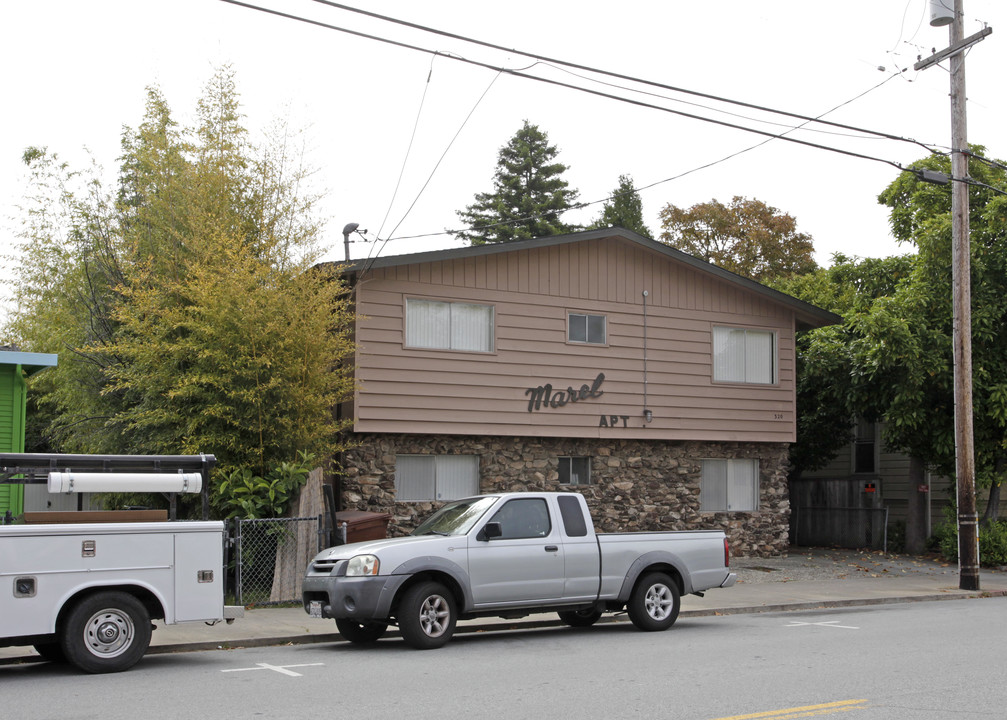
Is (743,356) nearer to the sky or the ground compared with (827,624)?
nearer to the sky

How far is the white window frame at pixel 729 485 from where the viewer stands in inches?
883

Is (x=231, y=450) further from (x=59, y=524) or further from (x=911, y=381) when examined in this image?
(x=911, y=381)

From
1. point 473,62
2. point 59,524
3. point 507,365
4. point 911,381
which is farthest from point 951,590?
point 59,524

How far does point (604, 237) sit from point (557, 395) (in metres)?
3.34

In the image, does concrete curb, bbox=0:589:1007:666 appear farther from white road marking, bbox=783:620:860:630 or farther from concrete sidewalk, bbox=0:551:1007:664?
white road marking, bbox=783:620:860:630

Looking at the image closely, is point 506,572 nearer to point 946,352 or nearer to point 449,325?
point 449,325

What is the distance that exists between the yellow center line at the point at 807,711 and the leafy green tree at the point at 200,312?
949 centimetres

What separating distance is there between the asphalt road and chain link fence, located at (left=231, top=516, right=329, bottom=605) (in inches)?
120

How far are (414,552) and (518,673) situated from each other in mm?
2102

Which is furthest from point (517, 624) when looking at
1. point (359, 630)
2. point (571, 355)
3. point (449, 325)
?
point (571, 355)

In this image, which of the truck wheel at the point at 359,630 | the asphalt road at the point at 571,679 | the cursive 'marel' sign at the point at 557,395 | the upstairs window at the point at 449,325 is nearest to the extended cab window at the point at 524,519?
the asphalt road at the point at 571,679

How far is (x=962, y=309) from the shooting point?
60.3ft

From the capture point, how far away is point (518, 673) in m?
9.76

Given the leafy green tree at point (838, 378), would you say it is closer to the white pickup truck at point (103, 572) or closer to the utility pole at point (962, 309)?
the utility pole at point (962, 309)
